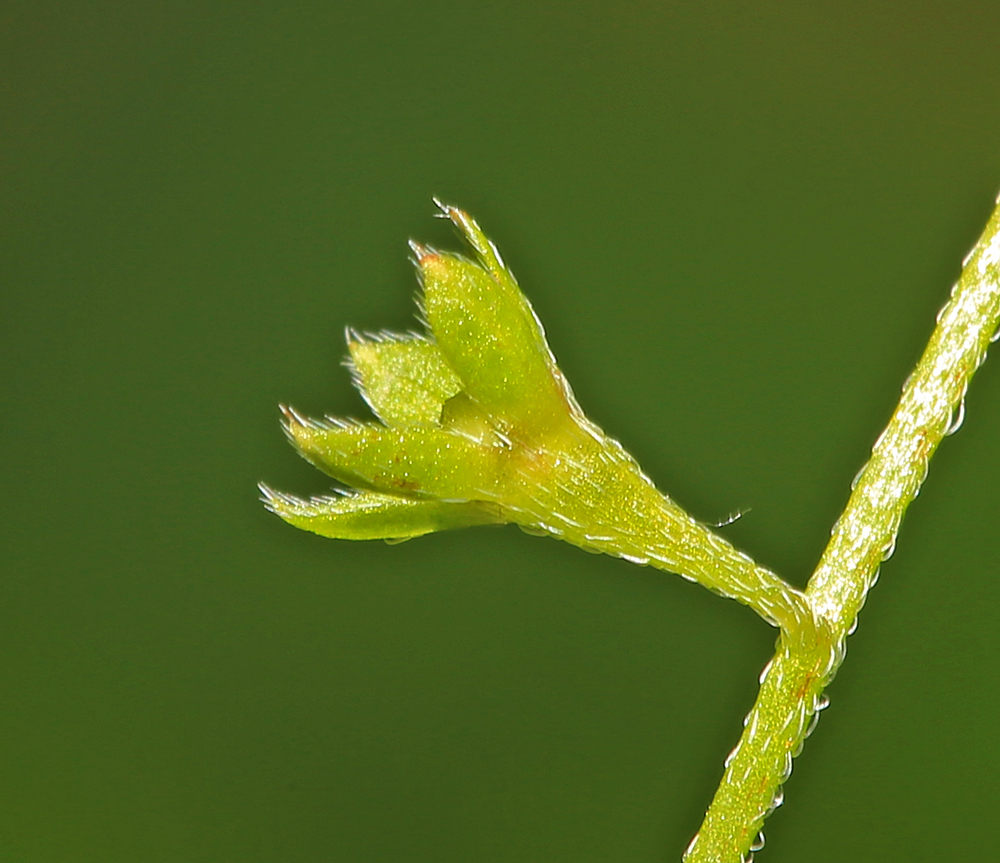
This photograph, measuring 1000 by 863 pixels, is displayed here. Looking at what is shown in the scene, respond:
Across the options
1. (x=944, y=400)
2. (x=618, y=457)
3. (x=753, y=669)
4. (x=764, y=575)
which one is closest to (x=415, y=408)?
(x=618, y=457)

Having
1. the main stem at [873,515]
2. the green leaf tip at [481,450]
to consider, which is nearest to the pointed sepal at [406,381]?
the green leaf tip at [481,450]

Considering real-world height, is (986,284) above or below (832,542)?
above

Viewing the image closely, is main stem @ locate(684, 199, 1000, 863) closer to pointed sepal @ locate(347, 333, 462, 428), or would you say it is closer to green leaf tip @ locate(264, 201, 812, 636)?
green leaf tip @ locate(264, 201, 812, 636)

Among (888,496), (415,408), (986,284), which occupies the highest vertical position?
(986,284)

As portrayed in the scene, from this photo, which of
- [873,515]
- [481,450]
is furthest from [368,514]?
[873,515]

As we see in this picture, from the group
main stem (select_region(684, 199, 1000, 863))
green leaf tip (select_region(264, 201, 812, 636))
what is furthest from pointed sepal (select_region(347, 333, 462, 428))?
main stem (select_region(684, 199, 1000, 863))

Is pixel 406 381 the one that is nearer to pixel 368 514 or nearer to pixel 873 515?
pixel 368 514

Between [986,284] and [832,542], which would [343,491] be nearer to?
[832,542]

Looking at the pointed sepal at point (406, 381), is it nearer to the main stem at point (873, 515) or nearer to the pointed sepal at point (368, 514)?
the pointed sepal at point (368, 514)
